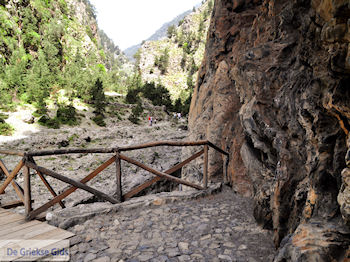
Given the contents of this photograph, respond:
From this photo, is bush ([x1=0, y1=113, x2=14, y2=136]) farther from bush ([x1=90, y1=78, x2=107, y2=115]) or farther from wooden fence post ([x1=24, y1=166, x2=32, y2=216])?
wooden fence post ([x1=24, y1=166, x2=32, y2=216])

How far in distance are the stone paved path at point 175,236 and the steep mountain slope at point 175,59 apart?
209 ft

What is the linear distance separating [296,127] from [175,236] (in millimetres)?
2720

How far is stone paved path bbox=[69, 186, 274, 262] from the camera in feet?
10.1

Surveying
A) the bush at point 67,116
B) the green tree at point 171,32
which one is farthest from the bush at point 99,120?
the green tree at point 171,32

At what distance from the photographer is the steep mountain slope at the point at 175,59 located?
71738 millimetres

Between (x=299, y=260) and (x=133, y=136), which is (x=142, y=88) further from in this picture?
(x=299, y=260)

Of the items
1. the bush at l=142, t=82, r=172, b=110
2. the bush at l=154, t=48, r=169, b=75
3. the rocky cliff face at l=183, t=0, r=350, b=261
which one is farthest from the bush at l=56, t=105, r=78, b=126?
the bush at l=154, t=48, r=169, b=75

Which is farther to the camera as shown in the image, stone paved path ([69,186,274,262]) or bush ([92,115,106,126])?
bush ([92,115,106,126])

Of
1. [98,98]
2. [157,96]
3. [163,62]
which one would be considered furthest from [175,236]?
[163,62]

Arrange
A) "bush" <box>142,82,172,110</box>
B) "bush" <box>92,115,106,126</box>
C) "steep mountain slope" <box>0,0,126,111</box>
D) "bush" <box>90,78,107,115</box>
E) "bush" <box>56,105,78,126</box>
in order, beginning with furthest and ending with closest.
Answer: "bush" <box>142,82,172,110</box> < "bush" <box>90,78,107,115</box> < "steep mountain slope" <box>0,0,126,111</box> < "bush" <box>92,115,106,126</box> < "bush" <box>56,105,78,126</box>

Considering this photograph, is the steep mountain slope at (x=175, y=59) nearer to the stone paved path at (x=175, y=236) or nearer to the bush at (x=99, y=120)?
the bush at (x=99, y=120)

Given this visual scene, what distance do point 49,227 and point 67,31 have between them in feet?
184

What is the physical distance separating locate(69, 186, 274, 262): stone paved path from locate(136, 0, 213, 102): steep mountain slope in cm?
6370

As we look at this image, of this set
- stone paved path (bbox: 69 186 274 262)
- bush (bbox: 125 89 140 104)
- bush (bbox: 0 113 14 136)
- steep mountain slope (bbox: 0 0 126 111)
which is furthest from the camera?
bush (bbox: 125 89 140 104)
